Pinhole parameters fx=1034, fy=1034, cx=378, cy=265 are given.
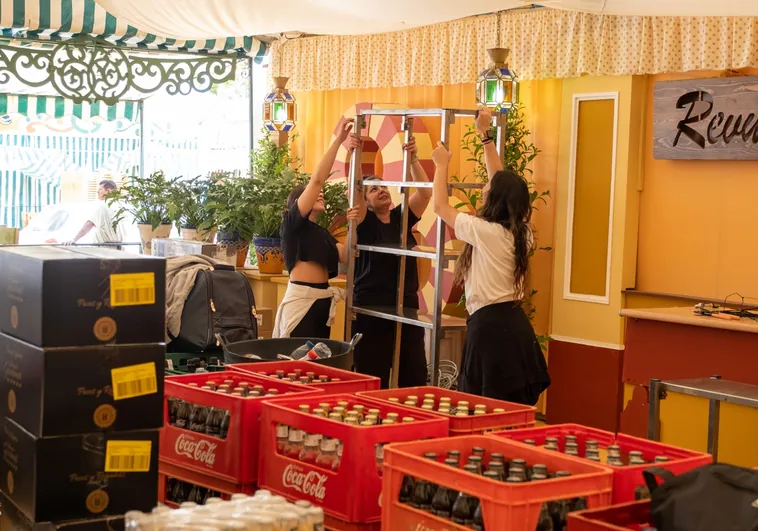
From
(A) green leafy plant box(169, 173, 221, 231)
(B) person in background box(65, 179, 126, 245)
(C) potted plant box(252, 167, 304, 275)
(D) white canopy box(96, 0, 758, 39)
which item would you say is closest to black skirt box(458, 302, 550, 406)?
(D) white canopy box(96, 0, 758, 39)

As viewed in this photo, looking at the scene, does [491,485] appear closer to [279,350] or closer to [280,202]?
[279,350]

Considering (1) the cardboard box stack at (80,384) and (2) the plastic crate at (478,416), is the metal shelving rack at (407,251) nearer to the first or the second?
(2) the plastic crate at (478,416)

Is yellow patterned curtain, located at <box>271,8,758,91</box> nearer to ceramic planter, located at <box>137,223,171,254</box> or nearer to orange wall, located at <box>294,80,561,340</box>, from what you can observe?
orange wall, located at <box>294,80,561,340</box>

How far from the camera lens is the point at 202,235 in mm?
7918

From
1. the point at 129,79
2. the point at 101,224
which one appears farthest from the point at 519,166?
the point at 101,224

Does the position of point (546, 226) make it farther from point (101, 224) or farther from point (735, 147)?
point (101, 224)

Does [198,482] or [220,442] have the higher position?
[220,442]

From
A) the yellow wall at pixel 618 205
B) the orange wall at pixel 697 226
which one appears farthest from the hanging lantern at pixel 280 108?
the orange wall at pixel 697 226

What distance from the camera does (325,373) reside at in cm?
368

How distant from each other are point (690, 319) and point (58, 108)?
20.8 ft

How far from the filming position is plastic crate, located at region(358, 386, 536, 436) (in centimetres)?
297

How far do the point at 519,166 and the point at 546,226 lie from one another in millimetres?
499

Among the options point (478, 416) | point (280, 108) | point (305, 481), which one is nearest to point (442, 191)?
point (478, 416)

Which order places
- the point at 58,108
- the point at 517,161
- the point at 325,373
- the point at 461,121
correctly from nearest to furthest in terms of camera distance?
1. the point at 325,373
2. the point at 517,161
3. the point at 461,121
4. the point at 58,108
